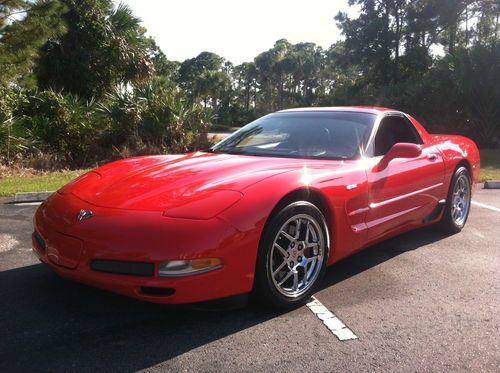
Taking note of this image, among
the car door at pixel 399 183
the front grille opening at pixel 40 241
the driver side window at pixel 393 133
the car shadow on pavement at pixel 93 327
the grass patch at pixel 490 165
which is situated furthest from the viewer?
the grass patch at pixel 490 165

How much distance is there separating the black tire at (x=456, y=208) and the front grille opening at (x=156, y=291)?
11.2 ft

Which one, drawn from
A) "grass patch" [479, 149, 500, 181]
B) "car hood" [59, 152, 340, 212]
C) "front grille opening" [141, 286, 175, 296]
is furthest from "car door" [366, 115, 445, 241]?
"grass patch" [479, 149, 500, 181]

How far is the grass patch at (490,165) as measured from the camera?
9.96 meters

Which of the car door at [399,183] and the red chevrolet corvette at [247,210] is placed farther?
the car door at [399,183]

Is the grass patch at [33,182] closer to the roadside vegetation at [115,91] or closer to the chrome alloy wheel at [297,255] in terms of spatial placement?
the roadside vegetation at [115,91]

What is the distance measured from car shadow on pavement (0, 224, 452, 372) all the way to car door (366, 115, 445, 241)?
4.28 ft

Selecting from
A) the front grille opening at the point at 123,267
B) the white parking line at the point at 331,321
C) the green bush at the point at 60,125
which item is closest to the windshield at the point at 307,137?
the white parking line at the point at 331,321

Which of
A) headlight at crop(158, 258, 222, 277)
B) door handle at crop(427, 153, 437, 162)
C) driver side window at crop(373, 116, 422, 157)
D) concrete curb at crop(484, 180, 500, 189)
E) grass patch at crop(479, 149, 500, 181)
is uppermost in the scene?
driver side window at crop(373, 116, 422, 157)

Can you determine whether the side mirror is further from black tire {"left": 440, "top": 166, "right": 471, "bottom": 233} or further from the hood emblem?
the hood emblem

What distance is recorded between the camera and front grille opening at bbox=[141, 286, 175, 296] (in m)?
2.59

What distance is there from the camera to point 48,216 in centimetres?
308

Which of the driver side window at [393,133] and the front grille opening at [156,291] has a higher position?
the driver side window at [393,133]

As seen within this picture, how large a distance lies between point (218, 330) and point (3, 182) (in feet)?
24.1

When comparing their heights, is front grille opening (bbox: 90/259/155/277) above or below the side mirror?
below
